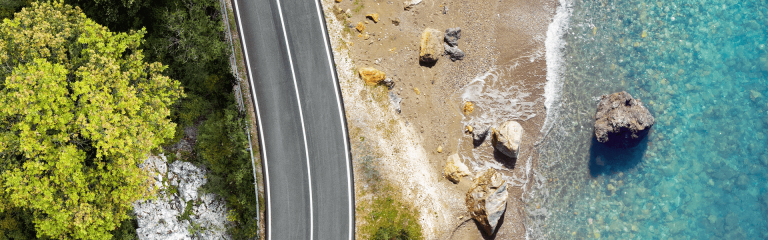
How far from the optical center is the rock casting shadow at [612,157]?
97.3ft

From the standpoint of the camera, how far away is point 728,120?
2947 cm

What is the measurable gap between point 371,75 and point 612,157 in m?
17.9

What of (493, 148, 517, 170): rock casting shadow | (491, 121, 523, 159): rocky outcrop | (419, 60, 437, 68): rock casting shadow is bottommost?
(493, 148, 517, 170): rock casting shadow

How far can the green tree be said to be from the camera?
761 inches

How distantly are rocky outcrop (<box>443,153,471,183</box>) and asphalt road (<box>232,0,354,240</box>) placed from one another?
268 inches

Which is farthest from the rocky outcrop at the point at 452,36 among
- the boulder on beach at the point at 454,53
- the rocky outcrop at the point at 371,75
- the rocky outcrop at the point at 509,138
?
the rocky outcrop at the point at 509,138

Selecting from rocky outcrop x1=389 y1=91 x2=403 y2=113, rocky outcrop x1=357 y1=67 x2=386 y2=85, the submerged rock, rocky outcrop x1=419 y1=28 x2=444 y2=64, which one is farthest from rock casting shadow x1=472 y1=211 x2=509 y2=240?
rocky outcrop x1=357 y1=67 x2=386 y2=85

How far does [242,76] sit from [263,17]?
13.6ft

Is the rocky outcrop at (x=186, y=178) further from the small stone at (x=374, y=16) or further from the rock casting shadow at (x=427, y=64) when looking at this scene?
the rock casting shadow at (x=427, y=64)

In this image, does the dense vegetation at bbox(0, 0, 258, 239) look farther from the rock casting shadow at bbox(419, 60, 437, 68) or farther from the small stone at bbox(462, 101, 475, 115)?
the small stone at bbox(462, 101, 475, 115)

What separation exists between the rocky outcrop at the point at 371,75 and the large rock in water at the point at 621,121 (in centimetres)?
1542

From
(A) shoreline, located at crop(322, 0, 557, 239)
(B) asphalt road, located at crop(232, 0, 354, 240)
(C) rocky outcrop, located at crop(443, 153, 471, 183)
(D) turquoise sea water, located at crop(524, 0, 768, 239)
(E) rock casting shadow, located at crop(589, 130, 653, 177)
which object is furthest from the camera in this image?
(E) rock casting shadow, located at crop(589, 130, 653, 177)

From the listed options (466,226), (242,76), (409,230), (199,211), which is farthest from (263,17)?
(466,226)

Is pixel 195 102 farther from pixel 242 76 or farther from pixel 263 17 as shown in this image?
pixel 263 17
